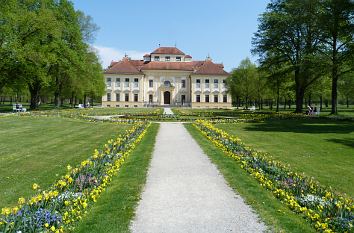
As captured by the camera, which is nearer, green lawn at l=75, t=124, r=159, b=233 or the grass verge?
green lawn at l=75, t=124, r=159, b=233

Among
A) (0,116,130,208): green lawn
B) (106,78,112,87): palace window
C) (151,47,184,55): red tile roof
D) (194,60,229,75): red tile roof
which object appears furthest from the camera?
(151,47,184,55): red tile roof

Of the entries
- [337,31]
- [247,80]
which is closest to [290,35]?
[337,31]

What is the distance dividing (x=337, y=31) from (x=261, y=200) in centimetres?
3106

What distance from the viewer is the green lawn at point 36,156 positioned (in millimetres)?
8711

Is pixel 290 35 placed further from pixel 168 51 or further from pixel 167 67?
pixel 168 51

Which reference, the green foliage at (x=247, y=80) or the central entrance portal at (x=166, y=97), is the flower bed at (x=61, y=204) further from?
the central entrance portal at (x=166, y=97)

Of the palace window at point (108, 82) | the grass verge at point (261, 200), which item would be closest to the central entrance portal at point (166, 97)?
the palace window at point (108, 82)

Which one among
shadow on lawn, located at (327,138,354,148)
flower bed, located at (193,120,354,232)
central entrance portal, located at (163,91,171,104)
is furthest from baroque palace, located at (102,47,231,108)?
flower bed, located at (193,120,354,232)

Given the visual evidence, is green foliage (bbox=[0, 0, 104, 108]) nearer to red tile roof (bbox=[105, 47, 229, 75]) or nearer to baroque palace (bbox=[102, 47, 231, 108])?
baroque palace (bbox=[102, 47, 231, 108])

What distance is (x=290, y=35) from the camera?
4156 centimetres

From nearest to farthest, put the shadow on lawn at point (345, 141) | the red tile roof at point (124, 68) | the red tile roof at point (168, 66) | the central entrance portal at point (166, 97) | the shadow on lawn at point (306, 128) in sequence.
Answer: the shadow on lawn at point (345, 141) → the shadow on lawn at point (306, 128) → the red tile roof at point (124, 68) → the red tile roof at point (168, 66) → the central entrance portal at point (166, 97)

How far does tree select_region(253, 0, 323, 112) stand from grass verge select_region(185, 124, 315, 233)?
28802 millimetres

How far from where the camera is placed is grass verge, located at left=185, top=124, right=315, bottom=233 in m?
6.08

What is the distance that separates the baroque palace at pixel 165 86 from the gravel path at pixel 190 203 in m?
70.9
